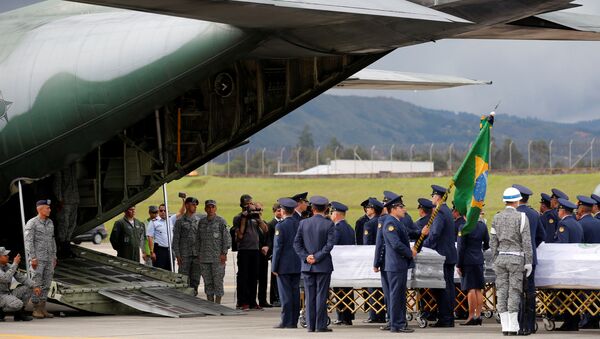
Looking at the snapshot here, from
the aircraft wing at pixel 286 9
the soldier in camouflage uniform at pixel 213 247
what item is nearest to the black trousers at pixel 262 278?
the soldier in camouflage uniform at pixel 213 247

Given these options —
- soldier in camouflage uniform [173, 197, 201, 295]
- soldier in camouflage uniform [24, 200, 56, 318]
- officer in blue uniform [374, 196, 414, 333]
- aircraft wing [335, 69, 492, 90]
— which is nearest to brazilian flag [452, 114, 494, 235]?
officer in blue uniform [374, 196, 414, 333]

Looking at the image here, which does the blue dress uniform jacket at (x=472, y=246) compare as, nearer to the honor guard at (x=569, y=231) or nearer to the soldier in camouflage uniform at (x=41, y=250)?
the honor guard at (x=569, y=231)

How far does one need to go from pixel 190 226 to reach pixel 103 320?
3.69 metres

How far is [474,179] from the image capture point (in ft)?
49.6

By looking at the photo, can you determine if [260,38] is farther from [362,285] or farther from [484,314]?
[484,314]

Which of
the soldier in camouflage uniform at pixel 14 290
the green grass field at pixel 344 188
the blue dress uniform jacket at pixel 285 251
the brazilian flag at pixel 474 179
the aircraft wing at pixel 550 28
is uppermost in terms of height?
the aircraft wing at pixel 550 28

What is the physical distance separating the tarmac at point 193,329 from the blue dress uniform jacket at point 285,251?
80 centimetres

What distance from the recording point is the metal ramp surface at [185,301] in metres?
17.2

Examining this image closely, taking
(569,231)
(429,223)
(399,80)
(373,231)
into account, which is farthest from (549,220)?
(399,80)

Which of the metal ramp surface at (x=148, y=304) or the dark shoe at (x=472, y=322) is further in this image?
the metal ramp surface at (x=148, y=304)

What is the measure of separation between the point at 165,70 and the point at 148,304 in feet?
11.3

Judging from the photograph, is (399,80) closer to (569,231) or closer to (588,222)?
(588,222)

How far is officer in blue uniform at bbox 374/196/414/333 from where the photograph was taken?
14.5 meters

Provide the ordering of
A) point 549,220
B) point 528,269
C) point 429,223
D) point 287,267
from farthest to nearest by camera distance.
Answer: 1. point 549,220
2. point 287,267
3. point 429,223
4. point 528,269
